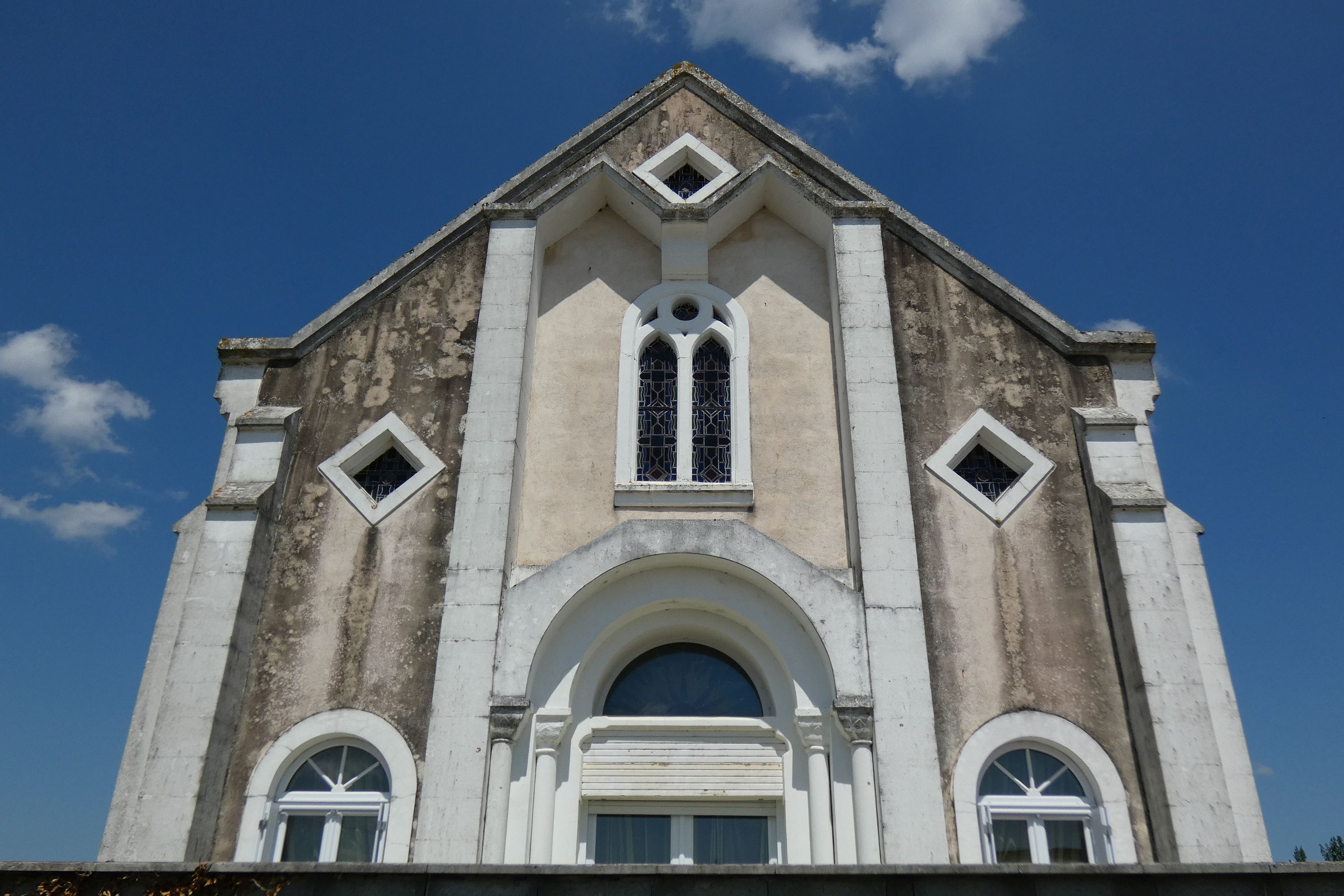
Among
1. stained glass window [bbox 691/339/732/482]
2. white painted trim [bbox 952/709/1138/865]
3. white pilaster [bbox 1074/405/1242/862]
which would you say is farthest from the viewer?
stained glass window [bbox 691/339/732/482]

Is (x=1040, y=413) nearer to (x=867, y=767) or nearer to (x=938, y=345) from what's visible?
(x=938, y=345)

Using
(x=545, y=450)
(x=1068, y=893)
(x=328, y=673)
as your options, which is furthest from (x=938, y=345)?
(x=328, y=673)

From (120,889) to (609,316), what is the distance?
7.79 m

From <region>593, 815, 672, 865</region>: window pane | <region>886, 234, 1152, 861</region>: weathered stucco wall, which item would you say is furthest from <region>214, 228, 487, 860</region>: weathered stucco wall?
<region>886, 234, 1152, 861</region>: weathered stucco wall

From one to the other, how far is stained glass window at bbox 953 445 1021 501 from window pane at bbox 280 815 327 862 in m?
7.34

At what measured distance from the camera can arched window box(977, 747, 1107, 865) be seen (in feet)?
31.5

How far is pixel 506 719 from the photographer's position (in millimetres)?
9938

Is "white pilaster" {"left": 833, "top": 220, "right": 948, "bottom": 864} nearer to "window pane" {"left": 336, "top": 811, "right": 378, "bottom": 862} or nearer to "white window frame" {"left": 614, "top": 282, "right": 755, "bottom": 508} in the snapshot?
"white window frame" {"left": 614, "top": 282, "right": 755, "bottom": 508}

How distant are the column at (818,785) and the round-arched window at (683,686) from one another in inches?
31.4

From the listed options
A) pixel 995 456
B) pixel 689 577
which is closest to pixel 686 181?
pixel 995 456

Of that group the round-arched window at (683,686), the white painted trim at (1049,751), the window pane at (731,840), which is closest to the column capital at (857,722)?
the white painted trim at (1049,751)

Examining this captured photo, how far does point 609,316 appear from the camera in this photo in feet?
42.2

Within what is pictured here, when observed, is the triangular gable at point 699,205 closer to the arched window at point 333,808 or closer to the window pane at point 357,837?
the arched window at point 333,808

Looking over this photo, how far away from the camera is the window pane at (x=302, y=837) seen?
9.88 meters
